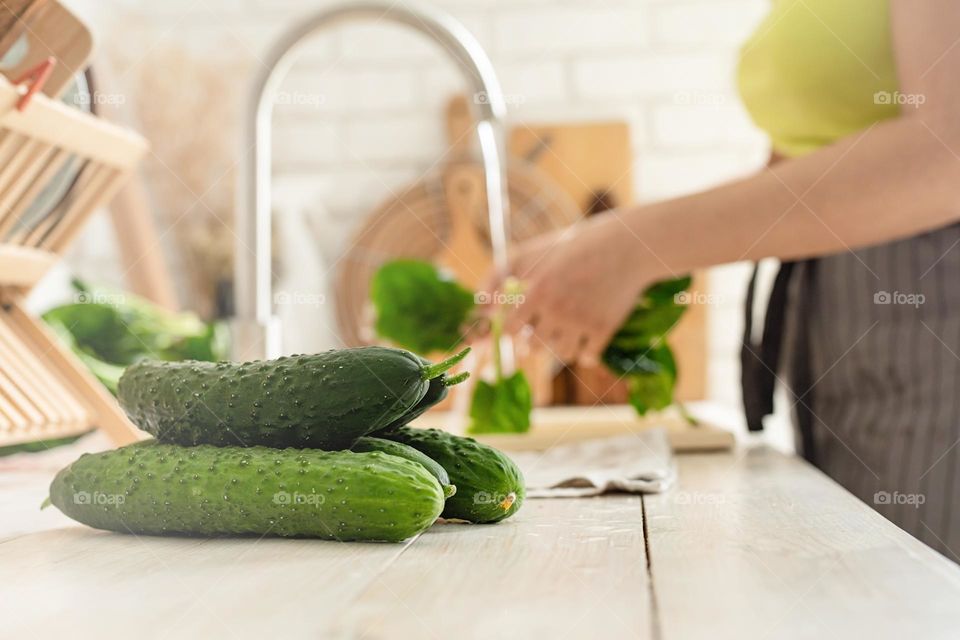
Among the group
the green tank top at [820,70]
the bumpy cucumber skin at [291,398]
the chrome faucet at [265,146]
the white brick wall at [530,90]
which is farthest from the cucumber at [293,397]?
the white brick wall at [530,90]

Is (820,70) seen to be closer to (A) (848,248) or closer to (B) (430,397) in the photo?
(A) (848,248)

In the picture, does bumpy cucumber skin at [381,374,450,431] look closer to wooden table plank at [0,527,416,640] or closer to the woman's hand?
wooden table plank at [0,527,416,640]

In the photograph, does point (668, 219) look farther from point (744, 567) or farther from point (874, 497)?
point (744, 567)

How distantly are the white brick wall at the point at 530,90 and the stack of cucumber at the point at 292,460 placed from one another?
1.65 m

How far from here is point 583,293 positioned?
1.06 metres

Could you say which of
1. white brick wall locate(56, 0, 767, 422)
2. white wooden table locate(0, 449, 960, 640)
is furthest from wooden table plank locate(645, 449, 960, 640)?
white brick wall locate(56, 0, 767, 422)

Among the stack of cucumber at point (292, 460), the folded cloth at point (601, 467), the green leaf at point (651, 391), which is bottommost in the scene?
the folded cloth at point (601, 467)

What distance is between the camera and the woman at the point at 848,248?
2.72 feet

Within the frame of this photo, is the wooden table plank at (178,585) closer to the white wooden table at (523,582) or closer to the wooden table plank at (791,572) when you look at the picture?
the white wooden table at (523,582)

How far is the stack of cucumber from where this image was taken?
52cm

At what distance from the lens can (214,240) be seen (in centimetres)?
218

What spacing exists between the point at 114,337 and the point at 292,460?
79 cm

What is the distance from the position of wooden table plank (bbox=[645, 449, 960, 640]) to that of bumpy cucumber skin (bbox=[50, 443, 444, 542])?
134 millimetres

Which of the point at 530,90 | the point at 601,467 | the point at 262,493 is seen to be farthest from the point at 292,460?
the point at 530,90
